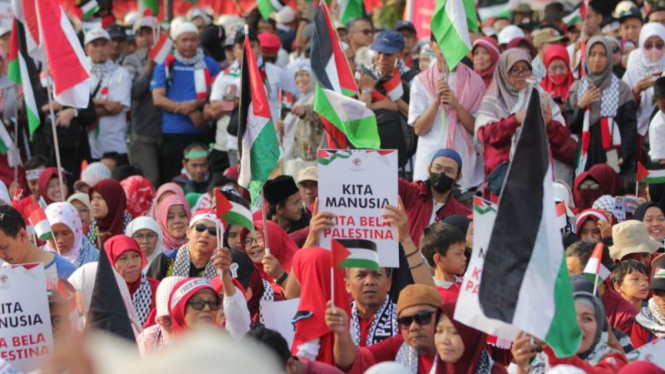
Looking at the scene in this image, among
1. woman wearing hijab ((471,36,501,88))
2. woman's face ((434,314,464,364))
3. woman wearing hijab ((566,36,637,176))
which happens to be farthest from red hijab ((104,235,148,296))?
woman wearing hijab ((566,36,637,176))

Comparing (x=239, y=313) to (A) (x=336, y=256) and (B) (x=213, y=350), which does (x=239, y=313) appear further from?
(B) (x=213, y=350)

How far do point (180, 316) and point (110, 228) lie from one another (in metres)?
4.55

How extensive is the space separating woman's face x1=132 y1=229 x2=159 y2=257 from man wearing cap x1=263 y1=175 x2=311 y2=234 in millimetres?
853

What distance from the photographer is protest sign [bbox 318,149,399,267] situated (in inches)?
311

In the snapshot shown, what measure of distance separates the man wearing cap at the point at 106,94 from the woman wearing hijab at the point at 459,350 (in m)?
8.67

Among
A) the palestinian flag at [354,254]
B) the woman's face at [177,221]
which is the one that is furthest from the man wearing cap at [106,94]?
the palestinian flag at [354,254]

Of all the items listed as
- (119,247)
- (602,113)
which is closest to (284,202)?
(119,247)

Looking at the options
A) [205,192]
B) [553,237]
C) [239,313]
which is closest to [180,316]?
[239,313]

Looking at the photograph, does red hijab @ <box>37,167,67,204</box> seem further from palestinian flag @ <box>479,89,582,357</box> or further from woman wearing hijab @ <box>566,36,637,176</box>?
palestinian flag @ <box>479,89,582,357</box>

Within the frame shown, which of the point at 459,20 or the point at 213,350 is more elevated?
the point at 459,20

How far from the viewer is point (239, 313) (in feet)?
23.6

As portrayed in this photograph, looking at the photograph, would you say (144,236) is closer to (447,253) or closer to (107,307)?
(447,253)

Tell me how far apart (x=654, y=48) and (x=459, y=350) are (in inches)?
283

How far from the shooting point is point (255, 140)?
859cm
